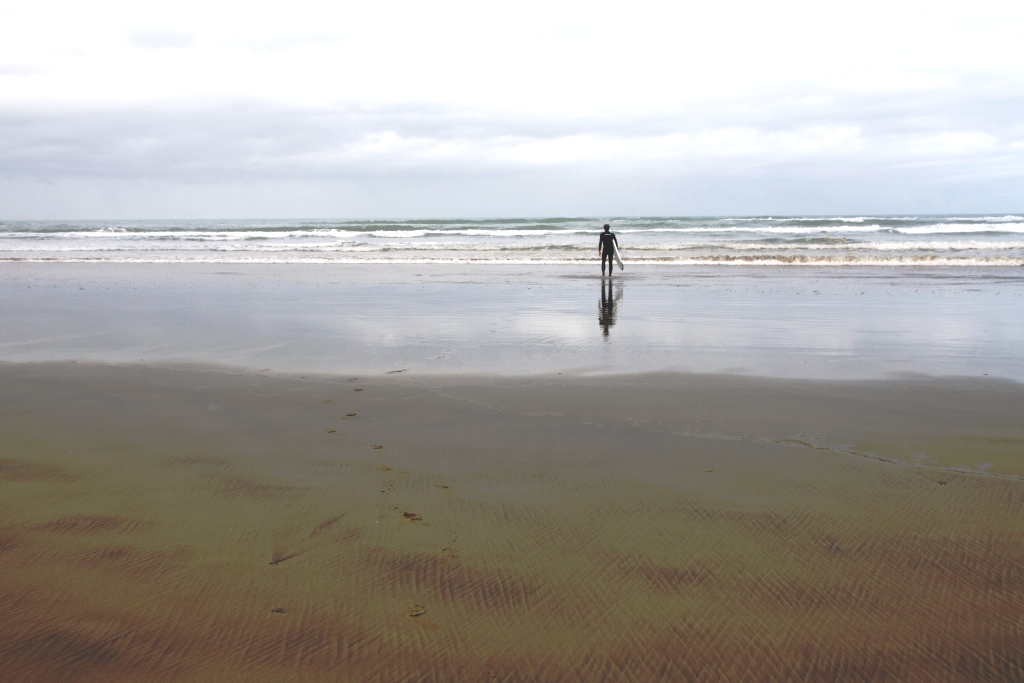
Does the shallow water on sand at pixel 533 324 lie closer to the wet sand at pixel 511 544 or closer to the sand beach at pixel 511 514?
the sand beach at pixel 511 514

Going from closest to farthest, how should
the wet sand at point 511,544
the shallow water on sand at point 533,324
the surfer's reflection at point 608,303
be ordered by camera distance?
the wet sand at point 511,544, the shallow water on sand at point 533,324, the surfer's reflection at point 608,303

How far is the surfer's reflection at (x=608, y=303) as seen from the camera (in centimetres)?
1036

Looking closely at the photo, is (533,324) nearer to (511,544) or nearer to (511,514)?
(511,514)

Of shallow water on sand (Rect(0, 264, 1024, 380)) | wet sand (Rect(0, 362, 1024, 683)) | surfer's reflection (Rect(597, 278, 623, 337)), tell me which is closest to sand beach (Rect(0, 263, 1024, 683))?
wet sand (Rect(0, 362, 1024, 683))

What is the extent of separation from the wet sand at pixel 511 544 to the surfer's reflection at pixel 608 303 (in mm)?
4937

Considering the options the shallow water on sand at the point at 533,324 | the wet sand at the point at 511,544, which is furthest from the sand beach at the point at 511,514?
the shallow water on sand at the point at 533,324

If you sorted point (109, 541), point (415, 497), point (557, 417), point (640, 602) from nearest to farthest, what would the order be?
point (640, 602)
point (109, 541)
point (415, 497)
point (557, 417)

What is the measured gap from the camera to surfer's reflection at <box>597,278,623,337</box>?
408 inches

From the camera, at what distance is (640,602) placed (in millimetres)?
2660

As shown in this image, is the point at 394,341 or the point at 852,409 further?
the point at 394,341

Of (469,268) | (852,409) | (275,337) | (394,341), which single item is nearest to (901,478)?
(852,409)

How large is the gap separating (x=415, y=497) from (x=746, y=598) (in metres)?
Result: 1.69

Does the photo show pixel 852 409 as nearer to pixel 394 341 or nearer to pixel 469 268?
pixel 394 341

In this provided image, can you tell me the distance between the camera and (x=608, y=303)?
12828 mm
